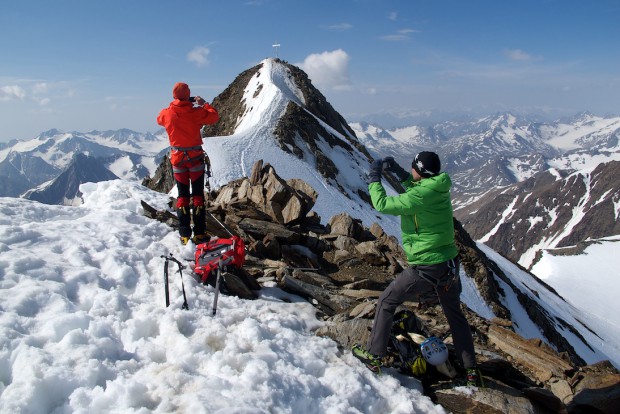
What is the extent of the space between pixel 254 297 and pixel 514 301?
33570mm

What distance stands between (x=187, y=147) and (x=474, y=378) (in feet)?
28.9

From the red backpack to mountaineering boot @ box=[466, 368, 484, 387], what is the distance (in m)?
5.36

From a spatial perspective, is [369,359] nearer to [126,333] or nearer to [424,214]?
[424,214]

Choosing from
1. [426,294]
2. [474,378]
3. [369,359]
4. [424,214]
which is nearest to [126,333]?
[369,359]

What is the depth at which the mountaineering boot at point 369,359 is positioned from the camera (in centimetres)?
685

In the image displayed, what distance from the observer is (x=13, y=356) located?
569cm

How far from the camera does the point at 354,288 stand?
1169 centimetres

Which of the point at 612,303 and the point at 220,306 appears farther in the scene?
the point at 612,303

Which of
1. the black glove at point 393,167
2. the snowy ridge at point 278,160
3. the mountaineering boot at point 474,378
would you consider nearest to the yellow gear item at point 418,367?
the mountaineering boot at point 474,378

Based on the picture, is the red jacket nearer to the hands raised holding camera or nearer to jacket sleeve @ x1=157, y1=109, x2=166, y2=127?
jacket sleeve @ x1=157, y1=109, x2=166, y2=127

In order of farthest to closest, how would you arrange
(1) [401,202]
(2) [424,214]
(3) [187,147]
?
(3) [187,147], (2) [424,214], (1) [401,202]

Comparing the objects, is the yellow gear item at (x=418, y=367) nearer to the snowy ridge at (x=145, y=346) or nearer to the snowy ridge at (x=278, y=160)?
the snowy ridge at (x=145, y=346)

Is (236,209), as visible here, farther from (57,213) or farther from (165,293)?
(165,293)

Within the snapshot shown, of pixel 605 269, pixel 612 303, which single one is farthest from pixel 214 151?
pixel 605 269
